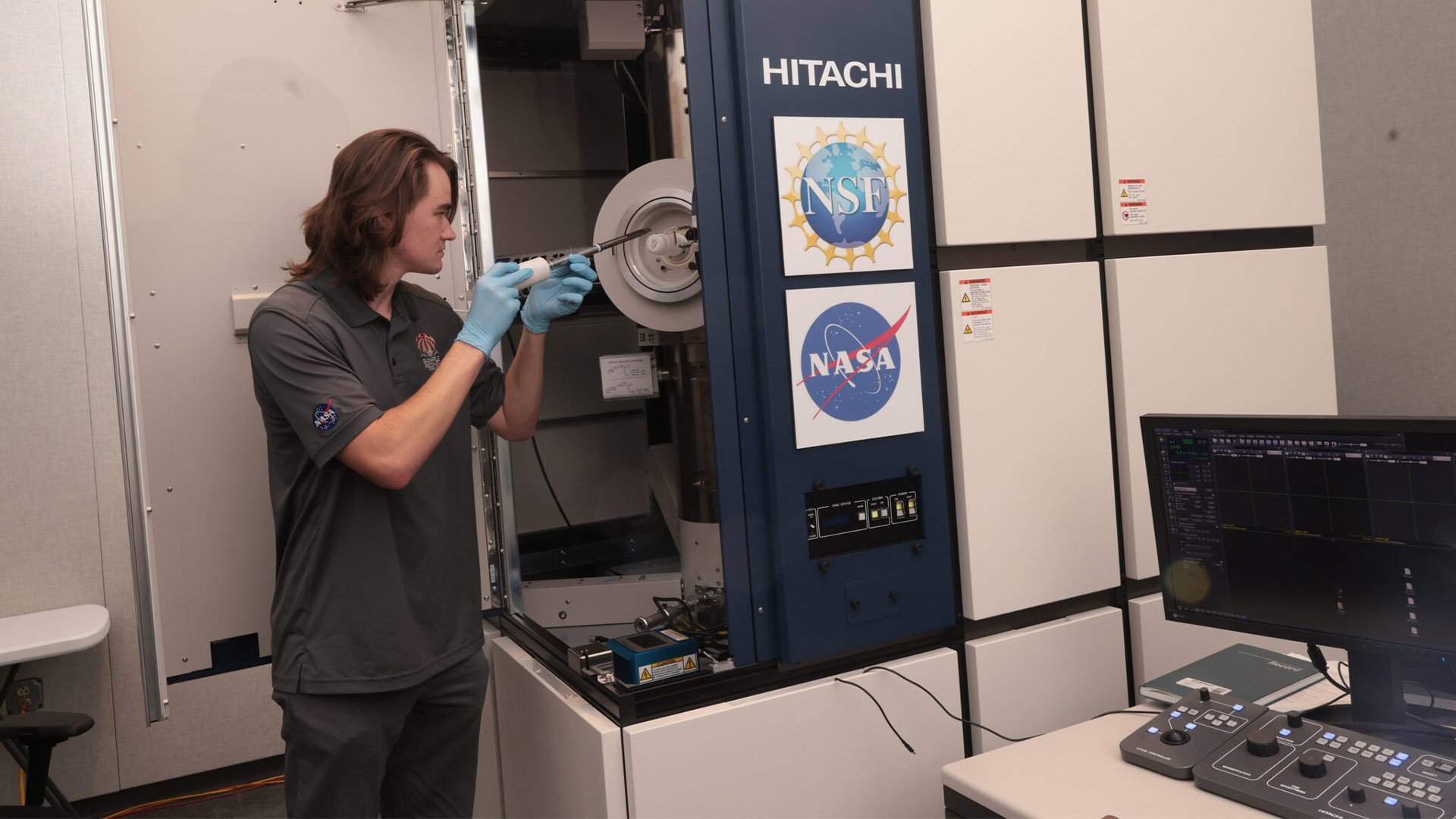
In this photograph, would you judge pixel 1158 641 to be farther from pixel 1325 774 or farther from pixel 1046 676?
pixel 1325 774

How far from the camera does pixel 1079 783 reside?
131 cm

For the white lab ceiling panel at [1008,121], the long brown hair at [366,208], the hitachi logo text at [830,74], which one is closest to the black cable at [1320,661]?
the white lab ceiling panel at [1008,121]

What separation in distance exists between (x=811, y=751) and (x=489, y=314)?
0.97 m

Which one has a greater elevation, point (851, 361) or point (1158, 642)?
point (851, 361)

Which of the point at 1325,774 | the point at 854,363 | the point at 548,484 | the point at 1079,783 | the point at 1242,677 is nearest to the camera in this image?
the point at 1325,774

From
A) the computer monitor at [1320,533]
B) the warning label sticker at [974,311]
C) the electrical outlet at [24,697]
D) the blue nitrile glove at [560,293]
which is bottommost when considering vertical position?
the electrical outlet at [24,697]

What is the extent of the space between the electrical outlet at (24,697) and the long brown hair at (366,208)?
1.08 metres

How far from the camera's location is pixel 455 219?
84.7 inches

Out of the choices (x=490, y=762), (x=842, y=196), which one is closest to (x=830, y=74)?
(x=842, y=196)

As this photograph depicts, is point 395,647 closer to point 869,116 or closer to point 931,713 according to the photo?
point 931,713

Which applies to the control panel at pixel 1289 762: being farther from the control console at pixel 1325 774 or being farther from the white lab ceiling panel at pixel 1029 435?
the white lab ceiling panel at pixel 1029 435

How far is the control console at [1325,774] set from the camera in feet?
3.64

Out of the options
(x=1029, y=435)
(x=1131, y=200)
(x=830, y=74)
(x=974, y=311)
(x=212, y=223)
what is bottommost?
(x=1029, y=435)

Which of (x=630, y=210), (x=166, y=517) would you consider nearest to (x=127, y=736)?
(x=166, y=517)
